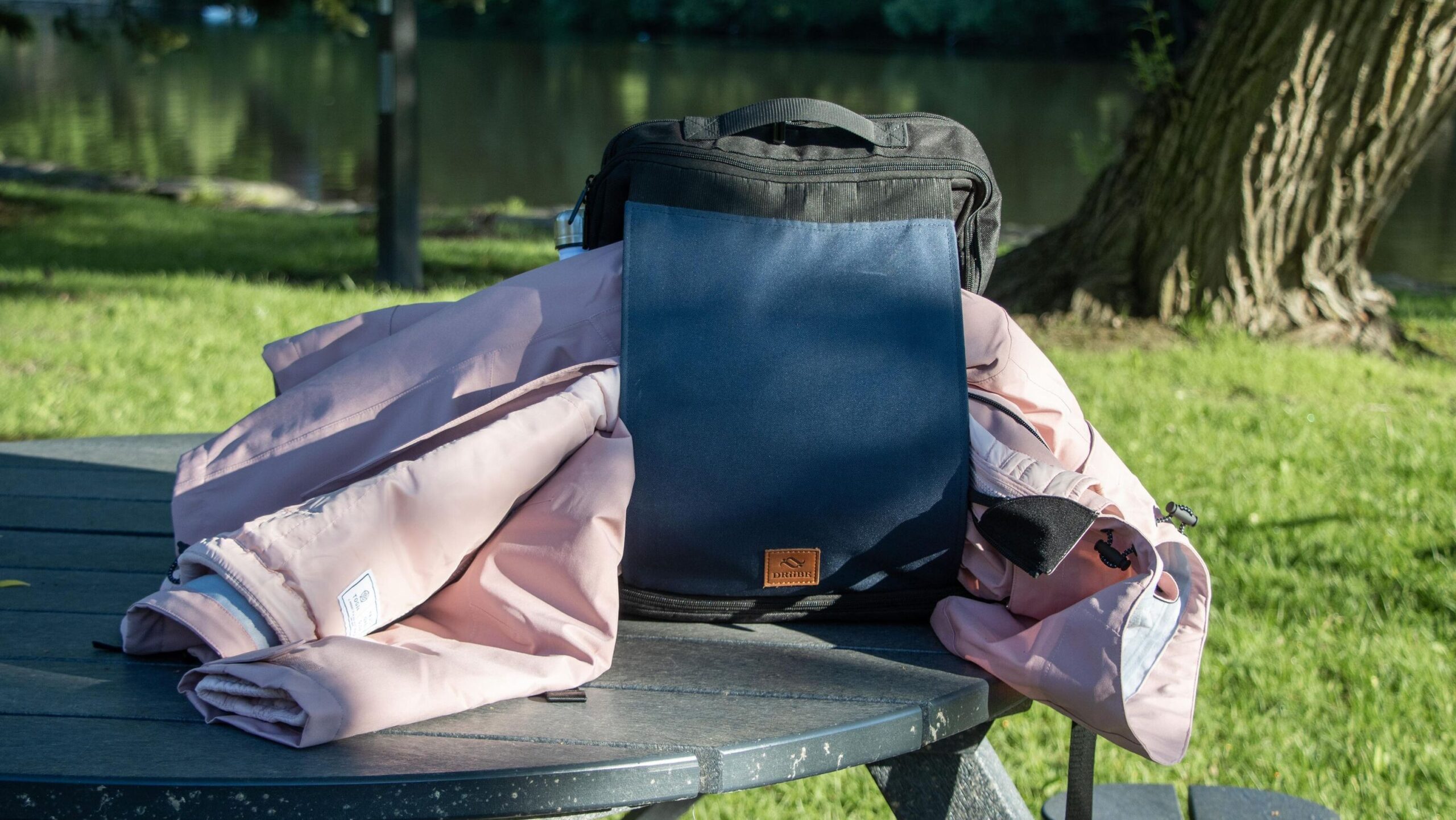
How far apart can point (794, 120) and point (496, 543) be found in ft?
2.06

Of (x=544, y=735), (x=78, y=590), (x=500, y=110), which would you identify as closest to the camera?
(x=544, y=735)

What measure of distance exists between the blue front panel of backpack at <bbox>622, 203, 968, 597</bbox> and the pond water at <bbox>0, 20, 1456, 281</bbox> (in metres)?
4.89

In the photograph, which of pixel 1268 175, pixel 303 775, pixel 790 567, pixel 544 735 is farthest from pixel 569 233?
pixel 1268 175

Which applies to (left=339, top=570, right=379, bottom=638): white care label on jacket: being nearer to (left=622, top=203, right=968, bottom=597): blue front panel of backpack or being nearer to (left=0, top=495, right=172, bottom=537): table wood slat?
(left=622, top=203, right=968, bottom=597): blue front panel of backpack

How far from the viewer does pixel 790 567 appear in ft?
4.96

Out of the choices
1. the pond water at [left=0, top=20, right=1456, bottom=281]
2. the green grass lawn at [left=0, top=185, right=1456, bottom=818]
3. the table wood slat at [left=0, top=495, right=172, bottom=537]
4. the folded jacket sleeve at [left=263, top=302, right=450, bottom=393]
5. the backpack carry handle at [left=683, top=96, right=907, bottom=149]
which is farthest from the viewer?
the pond water at [left=0, top=20, right=1456, bottom=281]

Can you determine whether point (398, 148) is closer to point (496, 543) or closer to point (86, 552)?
point (86, 552)

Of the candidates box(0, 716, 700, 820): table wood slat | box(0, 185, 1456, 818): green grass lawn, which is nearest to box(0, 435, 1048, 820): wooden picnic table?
box(0, 716, 700, 820): table wood slat

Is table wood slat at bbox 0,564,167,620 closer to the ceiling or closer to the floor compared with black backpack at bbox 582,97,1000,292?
closer to the floor

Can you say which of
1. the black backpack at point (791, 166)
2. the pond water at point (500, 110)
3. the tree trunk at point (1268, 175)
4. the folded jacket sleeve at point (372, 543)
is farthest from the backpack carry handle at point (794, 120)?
the pond water at point (500, 110)

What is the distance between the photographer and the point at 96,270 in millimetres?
6504

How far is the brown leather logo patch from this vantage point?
150cm

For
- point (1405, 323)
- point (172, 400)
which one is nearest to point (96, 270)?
point (172, 400)

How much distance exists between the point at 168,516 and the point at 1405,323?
547 cm
